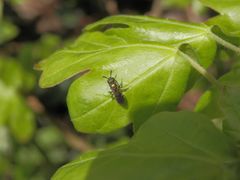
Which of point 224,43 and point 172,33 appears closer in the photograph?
point 224,43

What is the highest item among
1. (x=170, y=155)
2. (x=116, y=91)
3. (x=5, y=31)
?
(x=5, y=31)

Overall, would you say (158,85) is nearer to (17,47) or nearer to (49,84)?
(49,84)

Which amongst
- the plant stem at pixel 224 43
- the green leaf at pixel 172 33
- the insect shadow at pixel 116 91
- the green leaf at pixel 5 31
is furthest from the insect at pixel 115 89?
the green leaf at pixel 5 31

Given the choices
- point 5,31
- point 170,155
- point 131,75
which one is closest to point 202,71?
point 131,75

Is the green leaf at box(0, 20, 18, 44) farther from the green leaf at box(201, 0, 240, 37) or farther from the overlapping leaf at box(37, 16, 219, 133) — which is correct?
the green leaf at box(201, 0, 240, 37)

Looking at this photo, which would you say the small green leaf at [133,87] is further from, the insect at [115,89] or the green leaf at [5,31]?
the green leaf at [5,31]

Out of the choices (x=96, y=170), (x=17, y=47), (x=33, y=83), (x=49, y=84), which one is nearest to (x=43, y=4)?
(x=17, y=47)

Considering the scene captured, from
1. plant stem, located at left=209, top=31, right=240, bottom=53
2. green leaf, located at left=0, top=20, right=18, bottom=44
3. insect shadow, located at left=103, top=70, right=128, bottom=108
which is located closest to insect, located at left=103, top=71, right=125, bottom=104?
insect shadow, located at left=103, top=70, right=128, bottom=108

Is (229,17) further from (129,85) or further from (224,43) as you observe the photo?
(129,85)

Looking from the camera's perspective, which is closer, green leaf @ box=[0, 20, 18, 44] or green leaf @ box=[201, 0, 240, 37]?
green leaf @ box=[201, 0, 240, 37]
